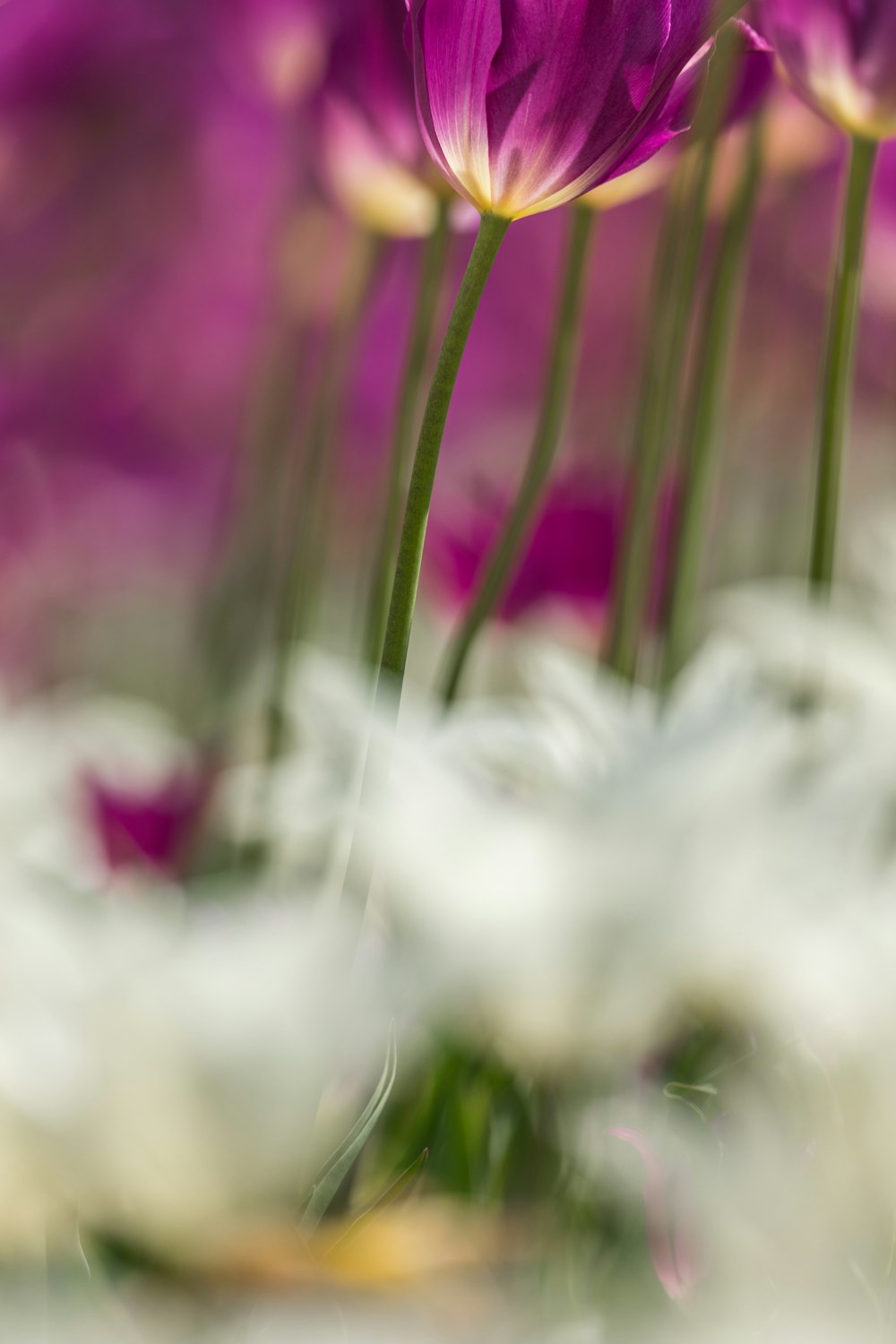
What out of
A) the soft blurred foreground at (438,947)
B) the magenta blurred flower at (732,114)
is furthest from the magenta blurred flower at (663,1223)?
the magenta blurred flower at (732,114)

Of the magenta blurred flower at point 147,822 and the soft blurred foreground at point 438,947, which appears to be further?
the magenta blurred flower at point 147,822

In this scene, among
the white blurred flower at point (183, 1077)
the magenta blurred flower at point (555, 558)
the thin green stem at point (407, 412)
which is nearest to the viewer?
the white blurred flower at point (183, 1077)

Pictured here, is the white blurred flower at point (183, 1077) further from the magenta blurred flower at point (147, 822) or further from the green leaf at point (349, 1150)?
the magenta blurred flower at point (147, 822)

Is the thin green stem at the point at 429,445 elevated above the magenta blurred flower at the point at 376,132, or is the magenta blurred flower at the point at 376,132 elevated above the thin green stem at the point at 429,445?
the magenta blurred flower at the point at 376,132

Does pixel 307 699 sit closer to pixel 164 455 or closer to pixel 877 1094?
pixel 877 1094

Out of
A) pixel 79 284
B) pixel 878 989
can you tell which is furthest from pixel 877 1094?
pixel 79 284

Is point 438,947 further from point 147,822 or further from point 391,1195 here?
point 147,822
